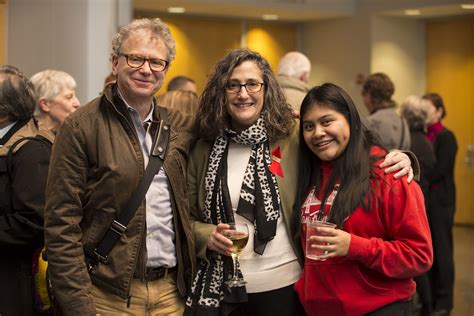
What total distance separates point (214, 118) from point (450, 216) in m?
5.25

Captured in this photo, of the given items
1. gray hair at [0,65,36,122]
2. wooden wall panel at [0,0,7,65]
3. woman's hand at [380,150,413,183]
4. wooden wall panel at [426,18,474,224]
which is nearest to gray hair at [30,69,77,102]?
gray hair at [0,65,36,122]

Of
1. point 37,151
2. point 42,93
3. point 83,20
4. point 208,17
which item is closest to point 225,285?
point 37,151

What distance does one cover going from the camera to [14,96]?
12.7 ft

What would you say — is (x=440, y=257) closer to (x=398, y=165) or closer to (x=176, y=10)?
(x=398, y=165)

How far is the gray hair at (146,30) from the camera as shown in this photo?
3.24 metres

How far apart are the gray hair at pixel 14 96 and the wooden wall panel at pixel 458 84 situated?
31.2 feet

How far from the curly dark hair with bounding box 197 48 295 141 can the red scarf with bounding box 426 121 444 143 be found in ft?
17.6

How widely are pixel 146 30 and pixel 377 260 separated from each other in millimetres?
1259

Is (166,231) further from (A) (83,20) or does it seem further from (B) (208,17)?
(B) (208,17)

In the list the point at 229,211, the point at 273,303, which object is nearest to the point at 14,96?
the point at 229,211

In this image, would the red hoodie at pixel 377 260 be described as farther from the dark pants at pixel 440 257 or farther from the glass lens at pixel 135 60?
the dark pants at pixel 440 257

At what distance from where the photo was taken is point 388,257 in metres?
3.18

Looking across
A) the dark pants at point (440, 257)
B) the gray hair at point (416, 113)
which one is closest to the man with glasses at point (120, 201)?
the dark pants at point (440, 257)

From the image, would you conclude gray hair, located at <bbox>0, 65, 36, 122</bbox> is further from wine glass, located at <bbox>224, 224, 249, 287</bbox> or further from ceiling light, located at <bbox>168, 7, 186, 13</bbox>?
ceiling light, located at <bbox>168, 7, 186, 13</bbox>
